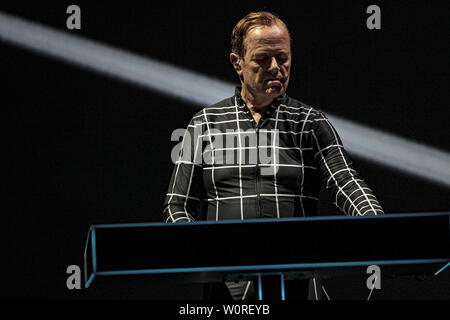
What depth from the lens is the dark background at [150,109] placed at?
2797mm

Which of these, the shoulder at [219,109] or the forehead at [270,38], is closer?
the forehead at [270,38]

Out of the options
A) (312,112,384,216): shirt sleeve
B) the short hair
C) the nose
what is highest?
the short hair

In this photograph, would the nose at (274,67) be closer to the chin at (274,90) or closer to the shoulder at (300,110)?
the chin at (274,90)

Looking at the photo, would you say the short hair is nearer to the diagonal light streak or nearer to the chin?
the chin

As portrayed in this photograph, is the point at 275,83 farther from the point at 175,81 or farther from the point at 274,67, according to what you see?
the point at 175,81

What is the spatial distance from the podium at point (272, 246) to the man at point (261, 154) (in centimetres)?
36

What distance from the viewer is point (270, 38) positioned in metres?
1.58

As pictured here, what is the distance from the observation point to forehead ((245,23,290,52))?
1.57 m

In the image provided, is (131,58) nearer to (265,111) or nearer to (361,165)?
(361,165)

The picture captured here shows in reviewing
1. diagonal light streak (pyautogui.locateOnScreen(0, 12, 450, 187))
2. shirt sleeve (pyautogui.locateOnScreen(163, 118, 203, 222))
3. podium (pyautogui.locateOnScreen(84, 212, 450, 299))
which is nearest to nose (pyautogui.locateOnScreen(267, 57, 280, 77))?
shirt sleeve (pyautogui.locateOnScreen(163, 118, 203, 222))

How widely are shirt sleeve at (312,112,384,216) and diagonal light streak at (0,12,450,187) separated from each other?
1.15 meters

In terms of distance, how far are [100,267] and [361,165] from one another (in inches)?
71.6

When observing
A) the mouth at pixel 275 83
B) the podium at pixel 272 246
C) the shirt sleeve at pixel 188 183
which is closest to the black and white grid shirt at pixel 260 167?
the shirt sleeve at pixel 188 183
